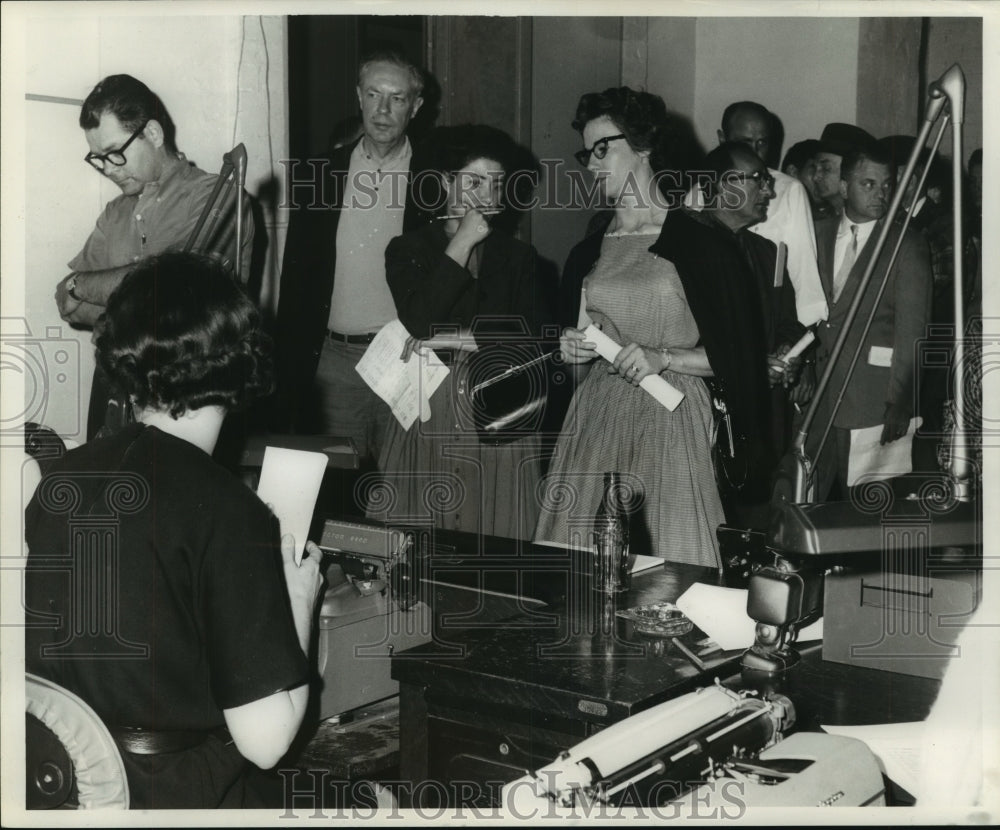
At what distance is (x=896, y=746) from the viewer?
4.58 ft

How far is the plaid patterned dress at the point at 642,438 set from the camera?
3053mm

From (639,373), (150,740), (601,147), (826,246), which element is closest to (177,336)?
(150,740)

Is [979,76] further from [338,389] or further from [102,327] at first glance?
[102,327]

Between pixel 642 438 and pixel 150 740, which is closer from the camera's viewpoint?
pixel 150 740

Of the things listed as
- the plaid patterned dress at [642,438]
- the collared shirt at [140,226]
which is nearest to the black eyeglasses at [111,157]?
the collared shirt at [140,226]

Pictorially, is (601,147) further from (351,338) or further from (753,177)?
(753,177)

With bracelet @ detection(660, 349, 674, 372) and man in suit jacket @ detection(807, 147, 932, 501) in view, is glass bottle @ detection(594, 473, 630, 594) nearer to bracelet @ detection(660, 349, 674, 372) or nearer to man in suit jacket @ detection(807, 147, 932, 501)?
bracelet @ detection(660, 349, 674, 372)

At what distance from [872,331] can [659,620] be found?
8.23 feet

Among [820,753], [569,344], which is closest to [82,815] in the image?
[820,753]

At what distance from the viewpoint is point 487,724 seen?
4.84 ft

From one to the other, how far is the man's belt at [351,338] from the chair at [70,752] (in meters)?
2.45

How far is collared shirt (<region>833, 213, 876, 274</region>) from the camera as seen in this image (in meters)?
4.21

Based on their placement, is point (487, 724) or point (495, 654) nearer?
point (487, 724)

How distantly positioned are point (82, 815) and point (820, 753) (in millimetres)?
983
